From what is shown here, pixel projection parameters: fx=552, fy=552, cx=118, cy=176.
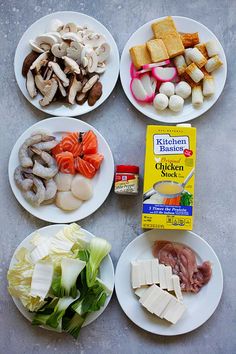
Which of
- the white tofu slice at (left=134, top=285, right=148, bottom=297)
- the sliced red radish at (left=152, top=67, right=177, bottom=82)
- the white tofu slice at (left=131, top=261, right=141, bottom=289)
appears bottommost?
the white tofu slice at (left=134, top=285, right=148, bottom=297)

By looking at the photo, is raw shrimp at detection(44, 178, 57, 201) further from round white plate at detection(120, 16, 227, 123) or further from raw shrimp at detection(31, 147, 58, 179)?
round white plate at detection(120, 16, 227, 123)

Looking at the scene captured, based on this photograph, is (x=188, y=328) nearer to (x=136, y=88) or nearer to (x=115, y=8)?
(x=136, y=88)

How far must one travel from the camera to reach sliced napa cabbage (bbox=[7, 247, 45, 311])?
6.88 ft

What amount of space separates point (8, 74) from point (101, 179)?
0.61 meters

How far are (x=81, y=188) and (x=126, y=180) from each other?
0.61 feet

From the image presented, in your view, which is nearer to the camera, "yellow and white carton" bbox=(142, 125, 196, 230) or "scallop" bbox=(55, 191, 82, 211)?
"yellow and white carton" bbox=(142, 125, 196, 230)

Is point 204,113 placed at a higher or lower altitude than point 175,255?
higher

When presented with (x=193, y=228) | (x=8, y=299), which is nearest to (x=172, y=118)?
(x=193, y=228)

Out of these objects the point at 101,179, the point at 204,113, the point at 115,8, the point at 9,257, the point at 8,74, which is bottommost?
the point at 9,257

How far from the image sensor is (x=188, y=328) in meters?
2.15

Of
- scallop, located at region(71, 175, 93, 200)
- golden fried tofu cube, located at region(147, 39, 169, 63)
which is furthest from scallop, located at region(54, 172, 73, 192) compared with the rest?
golden fried tofu cube, located at region(147, 39, 169, 63)

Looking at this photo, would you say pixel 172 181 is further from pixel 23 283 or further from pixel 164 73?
pixel 23 283

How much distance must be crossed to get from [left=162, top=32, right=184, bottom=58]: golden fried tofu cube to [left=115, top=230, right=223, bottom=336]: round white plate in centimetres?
72

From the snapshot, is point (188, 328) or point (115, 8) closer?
point (188, 328)
